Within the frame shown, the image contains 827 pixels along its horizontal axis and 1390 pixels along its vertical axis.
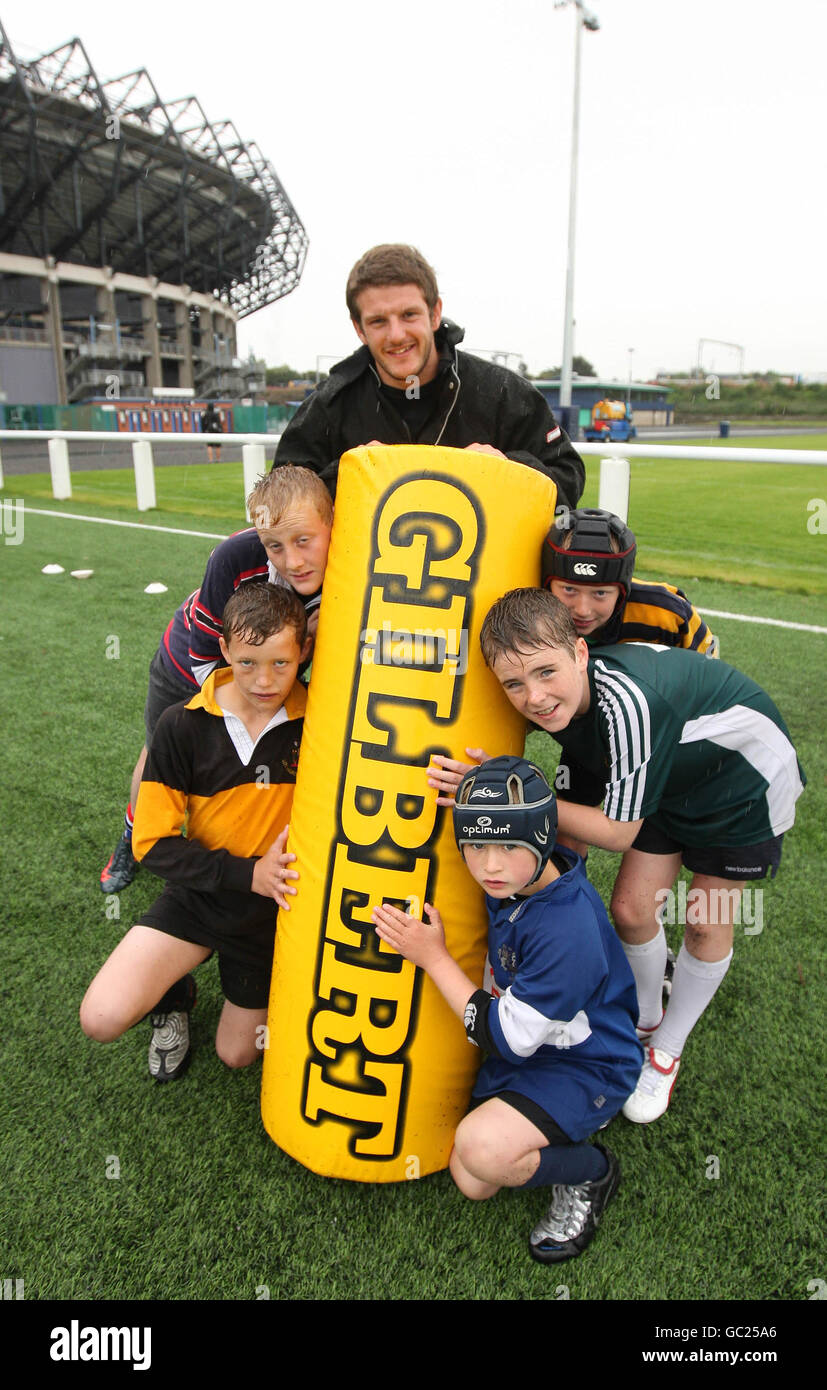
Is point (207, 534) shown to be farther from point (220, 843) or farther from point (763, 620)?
point (220, 843)

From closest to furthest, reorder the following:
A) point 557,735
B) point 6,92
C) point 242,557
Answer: point 557,735 → point 242,557 → point 6,92

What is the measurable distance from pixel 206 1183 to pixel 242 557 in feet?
5.81

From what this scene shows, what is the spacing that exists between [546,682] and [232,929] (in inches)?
46.1

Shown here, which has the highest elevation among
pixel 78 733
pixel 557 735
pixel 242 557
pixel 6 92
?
pixel 6 92

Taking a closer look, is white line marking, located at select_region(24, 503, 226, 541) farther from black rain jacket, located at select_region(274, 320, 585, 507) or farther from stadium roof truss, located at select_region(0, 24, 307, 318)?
stadium roof truss, located at select_region(0, 24, 307, 318)

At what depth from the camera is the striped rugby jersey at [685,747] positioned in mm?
1939

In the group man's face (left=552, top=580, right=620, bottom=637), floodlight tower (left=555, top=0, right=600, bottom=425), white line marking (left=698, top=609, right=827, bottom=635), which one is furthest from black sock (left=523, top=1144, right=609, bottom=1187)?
floodlight tower (left=555, top=0, right=600, bottom=425)

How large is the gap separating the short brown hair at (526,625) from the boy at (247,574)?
66cm

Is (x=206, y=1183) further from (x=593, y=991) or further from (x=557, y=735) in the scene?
(x=557, y=735)

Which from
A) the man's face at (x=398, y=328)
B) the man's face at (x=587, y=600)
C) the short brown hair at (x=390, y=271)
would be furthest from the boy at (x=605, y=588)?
the short brown hair at (x=390, y=271)

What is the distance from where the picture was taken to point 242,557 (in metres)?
2.73

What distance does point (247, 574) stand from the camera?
2732mm

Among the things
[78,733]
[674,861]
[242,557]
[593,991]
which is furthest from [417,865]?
[78,733]
